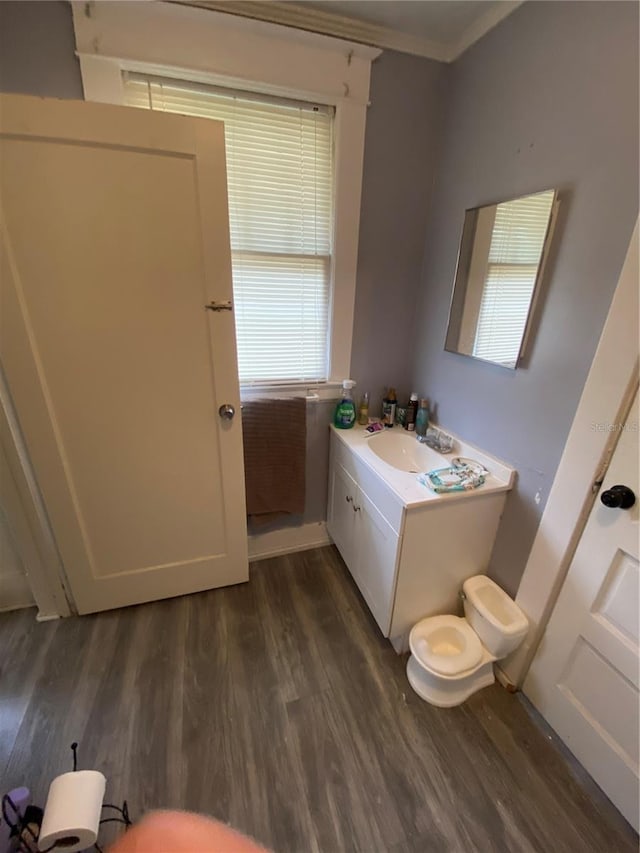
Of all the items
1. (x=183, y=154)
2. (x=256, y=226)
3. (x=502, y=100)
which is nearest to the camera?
(x=183, y=154)

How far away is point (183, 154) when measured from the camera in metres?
1.18

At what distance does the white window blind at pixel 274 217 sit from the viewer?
55.2 inches

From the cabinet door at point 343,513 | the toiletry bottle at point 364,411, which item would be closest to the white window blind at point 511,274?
the toiletry bottle at point 364,411

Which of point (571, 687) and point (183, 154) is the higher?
point (183, 154)

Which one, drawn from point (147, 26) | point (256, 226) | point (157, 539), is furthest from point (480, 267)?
point (157, 539)

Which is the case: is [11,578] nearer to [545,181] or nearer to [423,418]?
[423,418]

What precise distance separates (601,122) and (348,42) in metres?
1.02

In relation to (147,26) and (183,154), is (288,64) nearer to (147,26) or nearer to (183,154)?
(147,26)

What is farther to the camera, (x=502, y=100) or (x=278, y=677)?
(x=278, y=677)

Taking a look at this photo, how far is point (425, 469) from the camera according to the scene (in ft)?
5.49

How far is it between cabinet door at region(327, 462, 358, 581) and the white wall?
150cm

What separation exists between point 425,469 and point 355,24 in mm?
1811

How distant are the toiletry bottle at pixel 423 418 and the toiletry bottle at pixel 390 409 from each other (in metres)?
0.14

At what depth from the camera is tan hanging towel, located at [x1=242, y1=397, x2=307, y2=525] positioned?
1.75 meters
